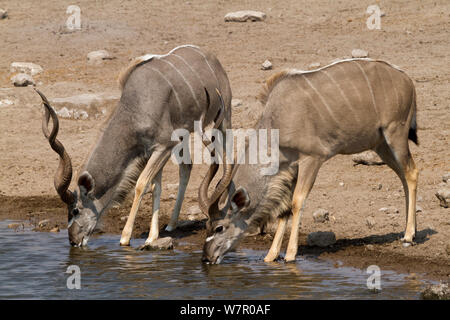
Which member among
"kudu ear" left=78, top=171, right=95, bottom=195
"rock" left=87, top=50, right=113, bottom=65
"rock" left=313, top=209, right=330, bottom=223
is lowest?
"rock" left=313, top=209, right=330, bottom=223

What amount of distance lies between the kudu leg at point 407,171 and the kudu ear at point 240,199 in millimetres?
1493

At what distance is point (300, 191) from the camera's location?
7.46 metres

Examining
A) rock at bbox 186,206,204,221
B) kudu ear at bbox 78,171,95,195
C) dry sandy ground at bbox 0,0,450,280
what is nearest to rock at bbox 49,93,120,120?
dry sandy ground at bbox 0,0,450,280

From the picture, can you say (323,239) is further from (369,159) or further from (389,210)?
(369,159)

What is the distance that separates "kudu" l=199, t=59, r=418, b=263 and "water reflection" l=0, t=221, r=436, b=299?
0.35 metres

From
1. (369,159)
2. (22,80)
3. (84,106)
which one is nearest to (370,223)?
(369,159)

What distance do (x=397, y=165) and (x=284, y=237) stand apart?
1346 mm

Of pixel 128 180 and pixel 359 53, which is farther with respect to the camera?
pixel 359 53

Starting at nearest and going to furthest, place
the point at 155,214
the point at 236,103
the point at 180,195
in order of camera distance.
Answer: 1. the point at 155,214
2. the point at 180,195
3. the point at 236,103

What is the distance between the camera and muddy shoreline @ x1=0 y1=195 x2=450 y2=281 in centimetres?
708

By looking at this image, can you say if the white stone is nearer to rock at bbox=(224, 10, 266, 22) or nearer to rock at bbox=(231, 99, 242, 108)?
rock at bbox=(224, 10, 266, 22)

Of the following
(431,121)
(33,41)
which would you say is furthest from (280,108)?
(33,41)

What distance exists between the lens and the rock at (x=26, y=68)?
15266mm

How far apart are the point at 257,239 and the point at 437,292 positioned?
2.89 meters
